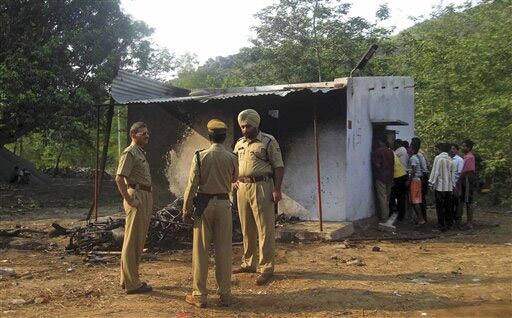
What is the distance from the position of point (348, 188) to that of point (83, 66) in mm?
11988

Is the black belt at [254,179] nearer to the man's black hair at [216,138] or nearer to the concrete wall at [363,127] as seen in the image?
the man's black hair at [216,138]

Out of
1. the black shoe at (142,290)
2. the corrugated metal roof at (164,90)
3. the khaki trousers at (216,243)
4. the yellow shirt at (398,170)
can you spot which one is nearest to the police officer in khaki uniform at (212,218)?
the khaki trousers at (216,243)

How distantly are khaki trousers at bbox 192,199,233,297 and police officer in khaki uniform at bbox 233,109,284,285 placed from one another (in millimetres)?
806

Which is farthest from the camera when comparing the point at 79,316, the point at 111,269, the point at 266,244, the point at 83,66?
A: the point at 83,66

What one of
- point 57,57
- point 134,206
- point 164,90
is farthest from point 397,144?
point 57,57

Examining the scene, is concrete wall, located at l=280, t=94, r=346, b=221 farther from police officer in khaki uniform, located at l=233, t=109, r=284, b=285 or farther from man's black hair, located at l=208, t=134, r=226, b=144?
man's black hair, located at l=208, t=134, r=226, b=144

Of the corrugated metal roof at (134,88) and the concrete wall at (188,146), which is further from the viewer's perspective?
the concrete wall at (188,146)

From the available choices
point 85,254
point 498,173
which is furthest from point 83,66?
point 498,173

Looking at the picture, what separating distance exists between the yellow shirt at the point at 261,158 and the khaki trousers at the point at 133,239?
4.18ft

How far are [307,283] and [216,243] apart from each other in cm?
135

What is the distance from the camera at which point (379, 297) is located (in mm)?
5168

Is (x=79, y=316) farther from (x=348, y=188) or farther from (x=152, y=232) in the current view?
(x=348, y=188)

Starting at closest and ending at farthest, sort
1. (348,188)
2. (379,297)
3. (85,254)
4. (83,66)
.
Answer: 1. (379,297)
2. (85,254)
3. (348,188)
4. (83,66)

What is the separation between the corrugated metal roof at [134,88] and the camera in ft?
33.1
